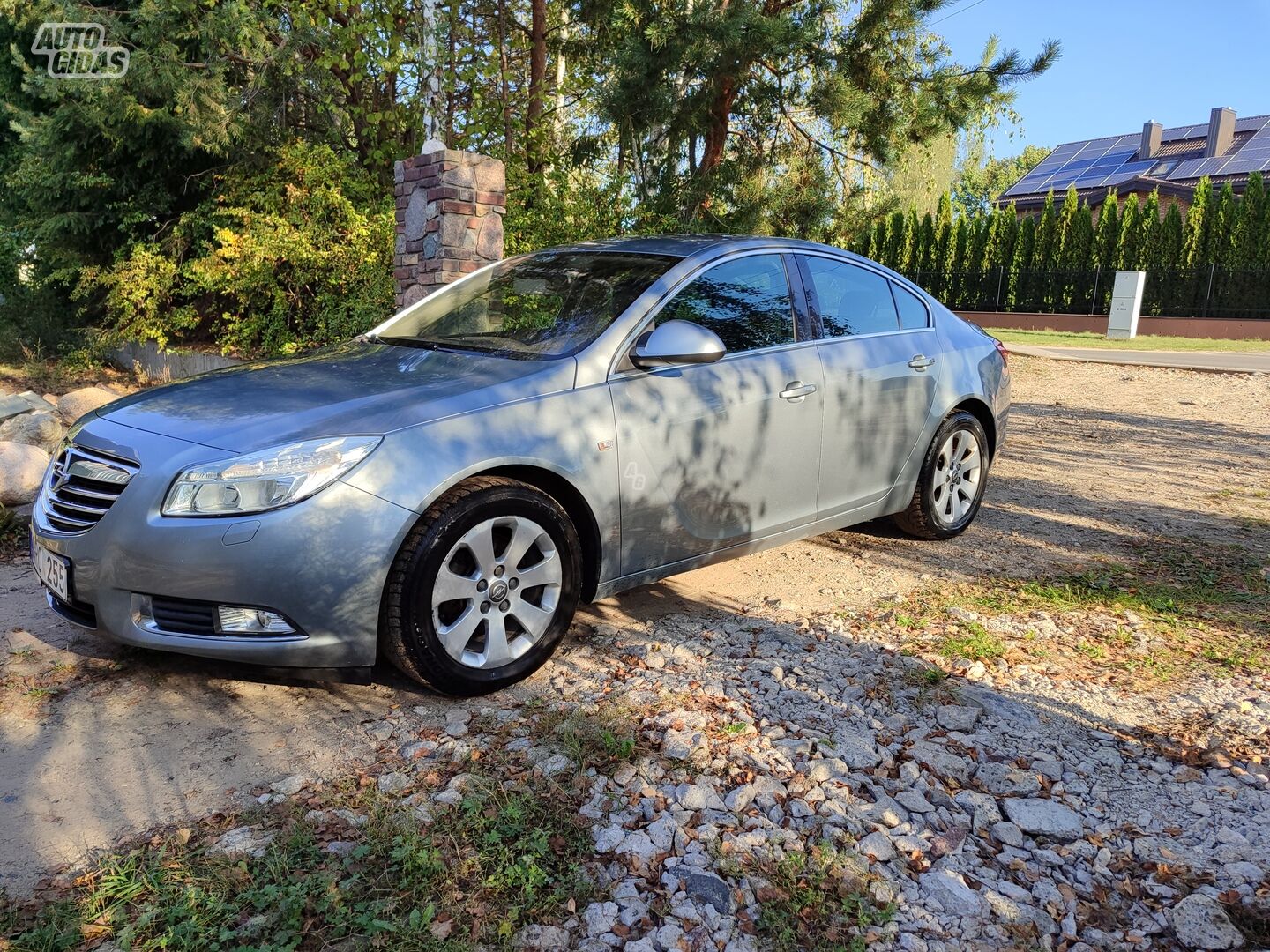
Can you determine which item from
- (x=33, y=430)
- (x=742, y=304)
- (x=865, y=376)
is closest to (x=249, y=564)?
(x=742, y=304)

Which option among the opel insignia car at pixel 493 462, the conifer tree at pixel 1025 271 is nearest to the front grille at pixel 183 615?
the opel insignia car at pixel 493 462

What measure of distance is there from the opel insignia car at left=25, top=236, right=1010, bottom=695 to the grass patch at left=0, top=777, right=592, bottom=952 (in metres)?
0.73

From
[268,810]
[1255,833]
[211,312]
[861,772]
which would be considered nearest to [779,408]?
[861,772]

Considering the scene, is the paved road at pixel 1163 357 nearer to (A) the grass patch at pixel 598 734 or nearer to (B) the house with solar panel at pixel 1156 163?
(A) the grass patch at pixel 598 734

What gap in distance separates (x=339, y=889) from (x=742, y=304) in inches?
115

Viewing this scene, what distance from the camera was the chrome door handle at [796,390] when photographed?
4.26 m

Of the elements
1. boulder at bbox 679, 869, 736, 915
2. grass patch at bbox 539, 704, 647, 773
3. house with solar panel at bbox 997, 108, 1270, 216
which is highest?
house with solar panel at bbox 997, 108, 1270, 216

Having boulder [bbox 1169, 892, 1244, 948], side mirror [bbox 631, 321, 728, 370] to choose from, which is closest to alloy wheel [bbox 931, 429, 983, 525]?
side mirror [bbox 631, 321, 728, 370]

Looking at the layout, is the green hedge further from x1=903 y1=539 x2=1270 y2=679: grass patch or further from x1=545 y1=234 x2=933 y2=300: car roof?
x1=545 y1=234 x2=933 y2=300: car roof

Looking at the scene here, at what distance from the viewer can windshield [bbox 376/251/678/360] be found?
3.96 metres

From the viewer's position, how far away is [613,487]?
145 inches

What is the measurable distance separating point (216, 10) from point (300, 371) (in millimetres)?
8680

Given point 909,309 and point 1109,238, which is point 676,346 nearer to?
point 909,309

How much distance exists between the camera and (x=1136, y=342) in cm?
2258
